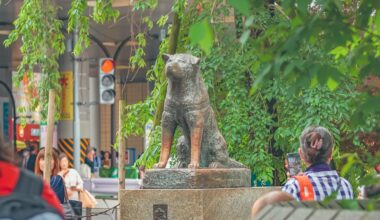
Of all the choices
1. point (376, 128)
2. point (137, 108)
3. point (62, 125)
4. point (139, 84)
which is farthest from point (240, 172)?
point (139, 84)

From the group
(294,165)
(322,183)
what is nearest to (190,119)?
(294,165)

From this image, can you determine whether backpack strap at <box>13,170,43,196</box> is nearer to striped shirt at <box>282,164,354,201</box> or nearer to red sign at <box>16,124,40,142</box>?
striped shirt at <box>282,164,354,201</box>

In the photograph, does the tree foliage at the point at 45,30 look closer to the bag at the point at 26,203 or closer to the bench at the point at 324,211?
the bench at the point at 324,211

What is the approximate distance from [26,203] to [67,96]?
32151 mm

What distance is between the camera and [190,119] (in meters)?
11.7

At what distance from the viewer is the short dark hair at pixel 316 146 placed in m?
6.66

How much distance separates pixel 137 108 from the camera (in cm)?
1706

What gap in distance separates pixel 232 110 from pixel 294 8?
11.7 m

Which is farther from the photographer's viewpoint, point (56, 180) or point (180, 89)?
point (56, 180)

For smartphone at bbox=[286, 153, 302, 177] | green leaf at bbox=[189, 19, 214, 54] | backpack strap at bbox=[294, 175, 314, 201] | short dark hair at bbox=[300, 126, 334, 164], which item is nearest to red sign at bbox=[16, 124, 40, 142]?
smartphone at bbox=[286, 153, 302, 177]

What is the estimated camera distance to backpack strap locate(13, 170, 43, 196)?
3.25 meters

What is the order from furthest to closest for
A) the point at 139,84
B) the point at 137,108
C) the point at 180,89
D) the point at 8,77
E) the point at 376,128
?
the point at 139,84 < the point at 8,77 < the point at 137,108 < the point at 180,89 < the point at 376,128

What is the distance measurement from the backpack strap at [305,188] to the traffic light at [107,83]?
1545 cm

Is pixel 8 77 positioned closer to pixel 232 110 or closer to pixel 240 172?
pixel 232 110
